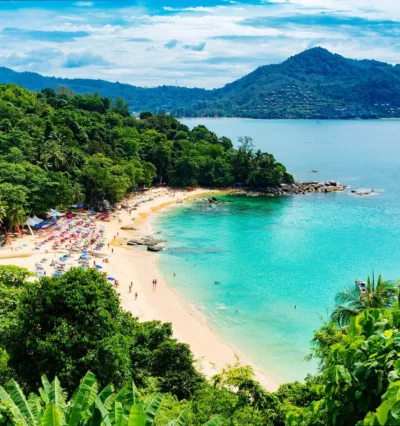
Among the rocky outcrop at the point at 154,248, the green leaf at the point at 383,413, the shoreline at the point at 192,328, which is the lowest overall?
the shoreline at the point at 192,328

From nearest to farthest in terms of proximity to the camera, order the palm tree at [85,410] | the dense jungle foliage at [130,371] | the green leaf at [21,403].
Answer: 1. the dense jungle foliage at [130,371]
2. the palm tree at [85,410]
3. the green leaf at [21,403]

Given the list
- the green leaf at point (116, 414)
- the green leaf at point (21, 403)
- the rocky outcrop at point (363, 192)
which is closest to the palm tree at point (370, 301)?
the green leaf at point (116, 414)

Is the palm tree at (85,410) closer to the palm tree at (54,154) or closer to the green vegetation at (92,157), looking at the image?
the green vegetation at (92,157)

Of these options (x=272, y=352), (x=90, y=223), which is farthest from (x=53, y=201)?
(x=272, y=352)

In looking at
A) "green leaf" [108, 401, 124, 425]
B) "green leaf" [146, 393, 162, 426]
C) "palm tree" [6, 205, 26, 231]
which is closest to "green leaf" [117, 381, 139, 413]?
"green leaf" [146, 393, 162, 426]

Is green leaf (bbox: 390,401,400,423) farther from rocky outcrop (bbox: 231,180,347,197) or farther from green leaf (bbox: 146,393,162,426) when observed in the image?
rocky outcrop (bbox: 231,180,347,197)
